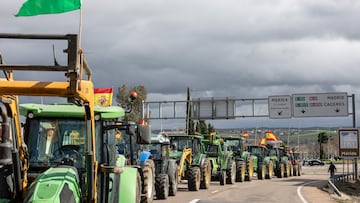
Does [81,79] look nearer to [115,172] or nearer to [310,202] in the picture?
→ [115,172]

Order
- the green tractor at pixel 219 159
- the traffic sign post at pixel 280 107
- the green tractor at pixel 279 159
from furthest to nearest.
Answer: the traffic sign post at pixel 280 107, the green tractor at pixel 279 159, the green tractor at pixel 219 159

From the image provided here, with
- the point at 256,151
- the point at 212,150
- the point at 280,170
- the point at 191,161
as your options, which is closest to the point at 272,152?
the point at 280,170

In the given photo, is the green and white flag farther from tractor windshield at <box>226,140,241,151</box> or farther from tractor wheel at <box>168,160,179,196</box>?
tractor windshield at <box>226,140,241,151</box>

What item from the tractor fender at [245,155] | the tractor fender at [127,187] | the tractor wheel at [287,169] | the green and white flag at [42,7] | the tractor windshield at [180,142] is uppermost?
the green and white flag at [42,7]

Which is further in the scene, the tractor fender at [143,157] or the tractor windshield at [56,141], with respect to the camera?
the tractor fender at [143,157]

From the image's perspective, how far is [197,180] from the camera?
80.9 ft

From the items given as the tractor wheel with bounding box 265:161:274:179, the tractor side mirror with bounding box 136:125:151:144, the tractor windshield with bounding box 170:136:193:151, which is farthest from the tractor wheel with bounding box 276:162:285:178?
the tractor side mirror with bounding box 136:125:151:144

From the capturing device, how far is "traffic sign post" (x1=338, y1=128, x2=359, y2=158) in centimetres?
3366

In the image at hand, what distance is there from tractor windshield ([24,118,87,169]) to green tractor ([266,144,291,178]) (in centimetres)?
3381

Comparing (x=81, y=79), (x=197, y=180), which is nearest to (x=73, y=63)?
(x=81, y=79)

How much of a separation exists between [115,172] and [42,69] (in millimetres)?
2704

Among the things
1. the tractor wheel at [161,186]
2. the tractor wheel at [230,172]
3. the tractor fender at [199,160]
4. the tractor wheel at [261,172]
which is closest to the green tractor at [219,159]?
the tractor wheel at [230,172]

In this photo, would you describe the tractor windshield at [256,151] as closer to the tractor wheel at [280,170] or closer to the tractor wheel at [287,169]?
the tractor wheel at [280,170]

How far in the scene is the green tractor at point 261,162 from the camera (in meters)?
38.2
